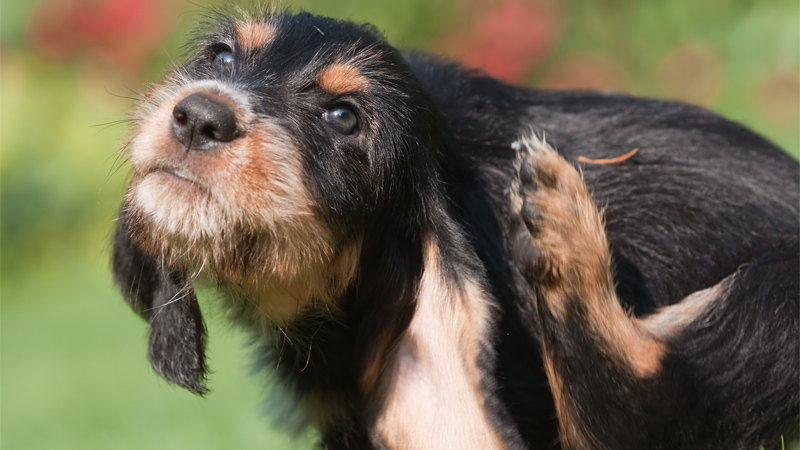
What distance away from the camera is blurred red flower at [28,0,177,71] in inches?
502

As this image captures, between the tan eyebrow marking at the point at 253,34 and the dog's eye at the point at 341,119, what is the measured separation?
44 centimetres

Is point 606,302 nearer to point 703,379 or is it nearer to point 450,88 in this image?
point 703,379

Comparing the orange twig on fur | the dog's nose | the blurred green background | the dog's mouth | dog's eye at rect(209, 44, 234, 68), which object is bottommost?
the dog's mouth

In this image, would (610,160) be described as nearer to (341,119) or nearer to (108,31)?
(341,119)

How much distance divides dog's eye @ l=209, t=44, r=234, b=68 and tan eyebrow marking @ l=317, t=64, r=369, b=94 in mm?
440

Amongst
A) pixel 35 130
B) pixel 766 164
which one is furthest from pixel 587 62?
pixel 766 164

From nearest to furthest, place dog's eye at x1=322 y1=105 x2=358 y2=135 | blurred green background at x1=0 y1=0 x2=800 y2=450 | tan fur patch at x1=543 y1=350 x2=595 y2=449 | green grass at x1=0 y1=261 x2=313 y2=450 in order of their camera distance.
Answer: dog's eye at x1=322 y1=105 x2=358 y2=135, tan fur patch at x1=543 y1=350 x2=595 y2=449, green grass at x1=0 y1=261 x2=313 y2=450, blurred green background at x1=0 y1=0 x2=800 y2=450

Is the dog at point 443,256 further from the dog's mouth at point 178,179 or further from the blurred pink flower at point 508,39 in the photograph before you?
the blurred pink flower at point 508,39

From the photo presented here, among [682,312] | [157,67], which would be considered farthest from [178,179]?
[157,67]

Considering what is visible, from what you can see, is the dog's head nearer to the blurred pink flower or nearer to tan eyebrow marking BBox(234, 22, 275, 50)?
tan eyebrow marking BBox(234, 22, 275, 50)

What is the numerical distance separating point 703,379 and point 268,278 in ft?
5.96

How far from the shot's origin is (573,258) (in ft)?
12.2

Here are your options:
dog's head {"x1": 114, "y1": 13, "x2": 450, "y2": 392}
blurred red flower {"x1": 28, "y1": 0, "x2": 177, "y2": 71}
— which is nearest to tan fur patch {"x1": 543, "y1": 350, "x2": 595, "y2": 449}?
dog's head {"x1": 114, "y1": 13, "x2": 450, "y2": 392}

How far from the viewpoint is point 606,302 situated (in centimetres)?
375
